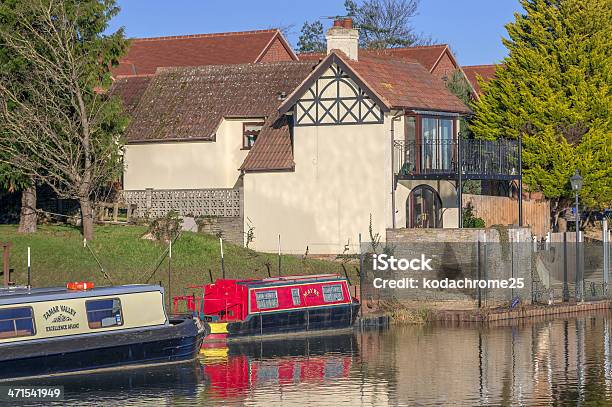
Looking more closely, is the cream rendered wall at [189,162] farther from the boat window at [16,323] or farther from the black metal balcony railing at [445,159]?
the boat window at [16,323]

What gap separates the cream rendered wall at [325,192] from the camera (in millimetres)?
55406

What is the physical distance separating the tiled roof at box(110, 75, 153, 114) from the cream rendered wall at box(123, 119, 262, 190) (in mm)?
2816

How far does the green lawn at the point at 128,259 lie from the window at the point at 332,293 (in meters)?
6.00

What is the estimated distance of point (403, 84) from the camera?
57.6 m

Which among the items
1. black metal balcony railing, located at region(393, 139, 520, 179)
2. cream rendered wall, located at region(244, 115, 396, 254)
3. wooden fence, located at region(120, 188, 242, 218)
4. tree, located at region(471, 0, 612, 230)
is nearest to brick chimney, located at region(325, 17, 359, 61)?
cream rendered wall, located at region(244, 115, 396, 254)

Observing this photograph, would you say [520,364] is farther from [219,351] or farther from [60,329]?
[60,329]

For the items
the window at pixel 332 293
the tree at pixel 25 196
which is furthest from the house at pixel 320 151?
the window at pixel 332 293

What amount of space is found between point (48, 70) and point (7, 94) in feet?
7.60

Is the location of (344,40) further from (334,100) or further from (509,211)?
(509,211)

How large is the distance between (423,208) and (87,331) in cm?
2385

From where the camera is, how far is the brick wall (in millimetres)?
79562

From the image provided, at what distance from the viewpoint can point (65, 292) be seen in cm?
3725

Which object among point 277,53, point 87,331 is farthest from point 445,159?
point 277,53

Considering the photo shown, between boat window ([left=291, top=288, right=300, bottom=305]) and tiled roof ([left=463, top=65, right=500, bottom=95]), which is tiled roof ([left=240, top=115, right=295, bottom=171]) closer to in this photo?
boat window ([left=291, top=288, right=300, bottom=305])
